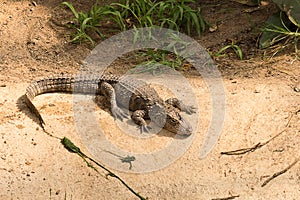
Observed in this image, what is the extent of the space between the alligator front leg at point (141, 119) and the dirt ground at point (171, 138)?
23 centimetres

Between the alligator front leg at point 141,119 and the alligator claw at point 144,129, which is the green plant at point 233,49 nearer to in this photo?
the alligator front leg at point 141,119

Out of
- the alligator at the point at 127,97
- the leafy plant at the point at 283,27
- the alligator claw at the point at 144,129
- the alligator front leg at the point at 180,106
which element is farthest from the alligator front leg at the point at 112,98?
the leafy plant at the point at 283,27

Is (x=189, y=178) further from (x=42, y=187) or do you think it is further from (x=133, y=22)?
(x=133, y=22)

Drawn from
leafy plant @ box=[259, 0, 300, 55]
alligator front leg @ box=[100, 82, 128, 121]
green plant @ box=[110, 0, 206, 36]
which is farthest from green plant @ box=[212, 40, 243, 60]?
alligator front leg @ box=[100, 82, 128, 121]

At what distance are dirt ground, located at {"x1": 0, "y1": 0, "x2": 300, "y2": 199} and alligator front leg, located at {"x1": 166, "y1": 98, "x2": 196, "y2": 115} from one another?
14 cm

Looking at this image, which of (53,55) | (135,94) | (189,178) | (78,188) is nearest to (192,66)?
(135,94)

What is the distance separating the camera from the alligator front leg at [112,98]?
5314 mm

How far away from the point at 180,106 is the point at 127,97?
0.55 meters

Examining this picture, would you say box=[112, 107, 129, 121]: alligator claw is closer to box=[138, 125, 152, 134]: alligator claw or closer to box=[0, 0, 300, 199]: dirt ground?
box=[0, 0, 300, 199]: dirt ground

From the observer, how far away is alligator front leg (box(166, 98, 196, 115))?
5391 mm

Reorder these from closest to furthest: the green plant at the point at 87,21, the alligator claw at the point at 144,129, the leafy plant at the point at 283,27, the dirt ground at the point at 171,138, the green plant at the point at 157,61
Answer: the dirt ground at the point at 171,138 < the alligator claw at the point at 144,129 < the green plant at the point at 157,61 < the leafy plant at the point at 283,27 < the green plant at the point at 87,21

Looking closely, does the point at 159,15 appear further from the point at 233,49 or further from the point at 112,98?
the point at 112,98

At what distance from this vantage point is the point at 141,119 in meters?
5.25

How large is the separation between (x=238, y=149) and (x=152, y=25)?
7.35 ft
